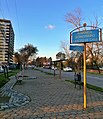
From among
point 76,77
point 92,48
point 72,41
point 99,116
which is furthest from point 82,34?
point 92,48

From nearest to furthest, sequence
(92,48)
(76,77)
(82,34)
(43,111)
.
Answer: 1. (43,111)
2. (82,34)
3. (76,77)
4. (92,48)

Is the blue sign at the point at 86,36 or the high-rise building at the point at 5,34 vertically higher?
the high-rise building at the point at 5,34

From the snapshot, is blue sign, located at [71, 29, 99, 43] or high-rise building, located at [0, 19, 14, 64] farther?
high-rise building, located at [0, 19, 14, 64]

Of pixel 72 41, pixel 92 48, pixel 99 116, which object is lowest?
pixel 99 116

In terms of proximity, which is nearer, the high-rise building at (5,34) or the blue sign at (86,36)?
the blue sign at (86,36)

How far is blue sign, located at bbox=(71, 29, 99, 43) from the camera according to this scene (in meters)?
7.51

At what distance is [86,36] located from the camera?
7.73 metres

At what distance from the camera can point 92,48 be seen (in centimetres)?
4634

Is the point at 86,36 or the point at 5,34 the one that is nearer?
the point at 86,36

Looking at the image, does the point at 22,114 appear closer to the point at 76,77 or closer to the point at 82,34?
the point at 82,34

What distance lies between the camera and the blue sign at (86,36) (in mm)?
7513

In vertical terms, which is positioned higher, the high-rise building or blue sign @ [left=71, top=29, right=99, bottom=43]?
the high-rise building

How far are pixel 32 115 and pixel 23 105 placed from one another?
1578 millimetres

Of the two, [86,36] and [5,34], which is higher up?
[5,34]
